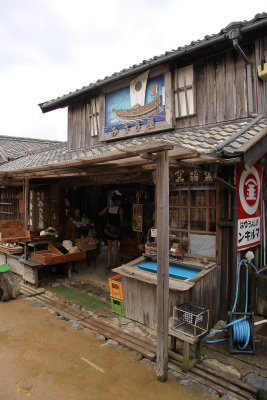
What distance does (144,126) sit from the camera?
8695 millimetres

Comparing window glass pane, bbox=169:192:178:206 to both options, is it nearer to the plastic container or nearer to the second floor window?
the plastic container

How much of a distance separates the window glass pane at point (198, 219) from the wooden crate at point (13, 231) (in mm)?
5673

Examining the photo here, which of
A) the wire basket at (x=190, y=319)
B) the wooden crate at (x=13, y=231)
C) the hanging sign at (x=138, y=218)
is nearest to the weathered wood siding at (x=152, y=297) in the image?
the wire basket at (x=190, y=319)

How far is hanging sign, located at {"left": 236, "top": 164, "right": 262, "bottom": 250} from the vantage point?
580 centimetres

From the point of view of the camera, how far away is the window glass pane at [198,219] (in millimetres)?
6109

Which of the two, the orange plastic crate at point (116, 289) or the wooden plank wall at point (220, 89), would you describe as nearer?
the orange plastic crate at point (116, 289)

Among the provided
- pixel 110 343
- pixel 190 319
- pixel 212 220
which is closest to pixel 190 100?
pixel 212 220

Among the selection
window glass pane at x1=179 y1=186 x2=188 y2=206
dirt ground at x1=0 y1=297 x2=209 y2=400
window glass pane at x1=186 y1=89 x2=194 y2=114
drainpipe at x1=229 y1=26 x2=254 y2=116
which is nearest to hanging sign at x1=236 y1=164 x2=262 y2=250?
window glass pane at x1=179 y1=186 x2=188 y2=206

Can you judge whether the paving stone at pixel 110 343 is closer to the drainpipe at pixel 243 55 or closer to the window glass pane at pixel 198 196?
the window glass pane at pixel 198 196

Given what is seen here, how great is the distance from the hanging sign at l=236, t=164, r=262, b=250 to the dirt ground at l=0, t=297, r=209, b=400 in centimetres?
325

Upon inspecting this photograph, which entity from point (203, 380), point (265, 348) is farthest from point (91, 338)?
point (265, 348)

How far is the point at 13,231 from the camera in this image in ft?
31.7

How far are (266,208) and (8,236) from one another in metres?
8.56

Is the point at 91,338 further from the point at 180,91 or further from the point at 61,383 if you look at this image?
the point at 180,91
